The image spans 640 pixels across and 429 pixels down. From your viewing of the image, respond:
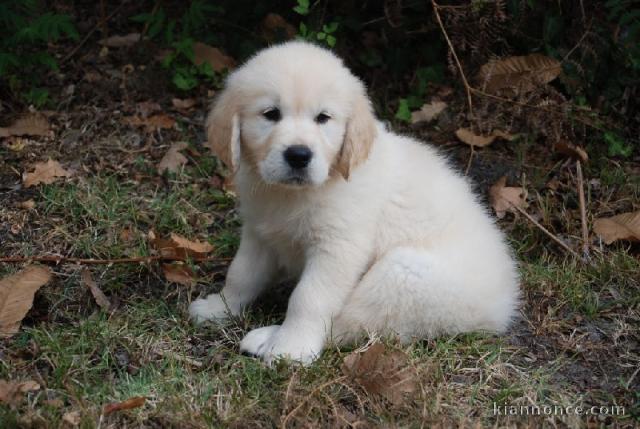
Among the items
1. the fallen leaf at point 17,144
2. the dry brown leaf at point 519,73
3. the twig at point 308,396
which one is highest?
the dry brown leaf at point 519,73

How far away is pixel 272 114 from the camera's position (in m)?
3.47

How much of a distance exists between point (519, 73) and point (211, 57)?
233 centimetres

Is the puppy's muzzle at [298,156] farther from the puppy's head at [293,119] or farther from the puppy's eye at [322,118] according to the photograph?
the puppy's eye at [322,118]

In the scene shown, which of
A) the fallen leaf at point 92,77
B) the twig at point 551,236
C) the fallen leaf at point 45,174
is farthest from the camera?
the fallen leaf at point 92,77

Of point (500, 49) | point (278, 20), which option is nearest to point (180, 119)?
point (278, 20)

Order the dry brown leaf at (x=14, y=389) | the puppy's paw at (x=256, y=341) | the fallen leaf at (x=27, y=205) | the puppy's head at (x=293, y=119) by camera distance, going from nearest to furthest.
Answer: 1. the dry brown leaf at (x=14, y=389)
2. the puppy's head at (x=293, y=119)
3. the puppy's paw at (x=256, y=341)
4. the fallen leaf at (x=27, y=205)

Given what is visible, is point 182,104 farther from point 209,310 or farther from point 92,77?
point 209,310

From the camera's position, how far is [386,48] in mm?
6020

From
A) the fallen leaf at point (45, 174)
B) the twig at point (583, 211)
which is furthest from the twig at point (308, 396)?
the fallen leaf at point (45, 174)

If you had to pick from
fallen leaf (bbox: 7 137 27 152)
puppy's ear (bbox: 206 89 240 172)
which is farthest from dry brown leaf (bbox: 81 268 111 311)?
fallen leaf (bbox: 7 137 27 152)

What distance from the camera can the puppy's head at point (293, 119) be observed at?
133 inches

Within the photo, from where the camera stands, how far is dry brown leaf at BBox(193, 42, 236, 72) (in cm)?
588

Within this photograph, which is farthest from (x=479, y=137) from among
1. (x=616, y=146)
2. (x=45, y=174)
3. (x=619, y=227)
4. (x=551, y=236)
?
(x=45, y=174)

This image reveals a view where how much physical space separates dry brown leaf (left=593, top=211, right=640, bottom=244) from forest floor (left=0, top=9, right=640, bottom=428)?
2.5 inches
